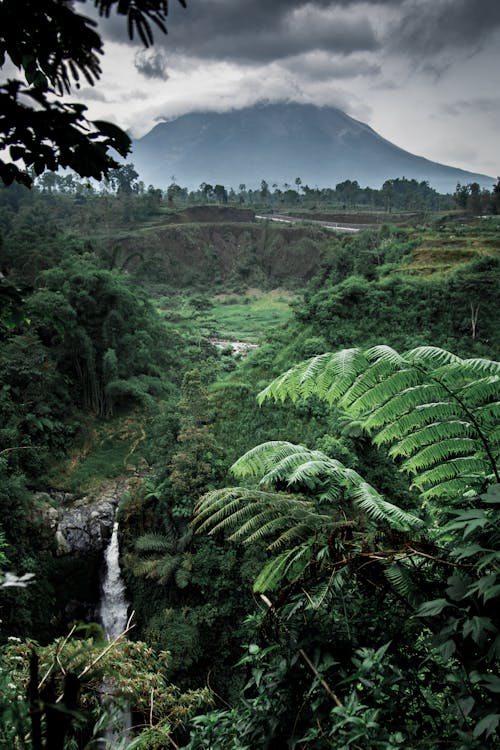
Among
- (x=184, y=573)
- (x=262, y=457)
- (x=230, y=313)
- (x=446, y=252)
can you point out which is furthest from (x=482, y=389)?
(x=230, y=313)

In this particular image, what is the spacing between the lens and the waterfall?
11617 millimetres

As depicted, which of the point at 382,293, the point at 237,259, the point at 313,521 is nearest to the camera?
the point at 313,521

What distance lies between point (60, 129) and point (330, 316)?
15.1 meters

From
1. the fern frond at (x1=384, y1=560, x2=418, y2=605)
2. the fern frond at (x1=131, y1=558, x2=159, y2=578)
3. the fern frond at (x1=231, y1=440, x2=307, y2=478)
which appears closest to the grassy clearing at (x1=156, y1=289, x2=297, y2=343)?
the fern frond at (x1=131, y1=558, x2=159, y2=578)

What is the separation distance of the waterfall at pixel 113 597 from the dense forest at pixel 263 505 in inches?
14.4

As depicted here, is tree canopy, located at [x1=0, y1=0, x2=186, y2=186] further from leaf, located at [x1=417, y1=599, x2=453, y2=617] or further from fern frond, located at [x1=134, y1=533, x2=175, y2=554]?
fern frond, located at [x1=134, y1=533, x2=175, y2=554]

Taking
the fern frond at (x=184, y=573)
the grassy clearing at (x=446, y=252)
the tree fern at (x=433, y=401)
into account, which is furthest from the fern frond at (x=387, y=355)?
the grassy clearing at (x=446, y=252)

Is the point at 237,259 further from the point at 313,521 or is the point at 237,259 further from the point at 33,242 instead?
the point at 313,521

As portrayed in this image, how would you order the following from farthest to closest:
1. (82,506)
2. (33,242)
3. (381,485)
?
1. (33,242)
2. (82,506)
3. (381,485)

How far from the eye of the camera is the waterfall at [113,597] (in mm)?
11617

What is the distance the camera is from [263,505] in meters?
3.69

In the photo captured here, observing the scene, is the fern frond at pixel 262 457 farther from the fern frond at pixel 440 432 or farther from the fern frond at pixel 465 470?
the fern frond at pixel 465 470

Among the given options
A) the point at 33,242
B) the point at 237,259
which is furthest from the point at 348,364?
the point at 237,259

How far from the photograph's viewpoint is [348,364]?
318 cm
